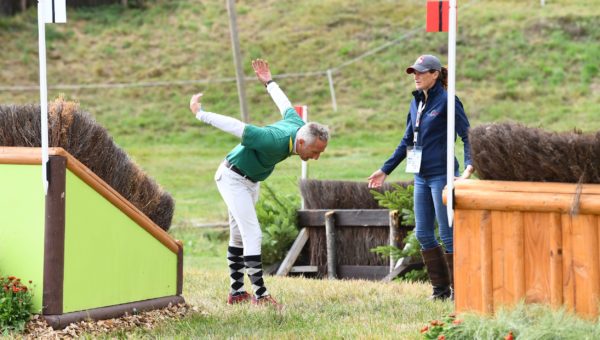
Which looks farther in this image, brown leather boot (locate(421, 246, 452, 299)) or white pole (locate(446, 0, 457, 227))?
brown leather boot (locate(421, 246, 452, 299))

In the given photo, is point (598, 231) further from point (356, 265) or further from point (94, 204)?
point (356, 265)

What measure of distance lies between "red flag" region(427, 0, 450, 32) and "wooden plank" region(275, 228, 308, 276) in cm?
556

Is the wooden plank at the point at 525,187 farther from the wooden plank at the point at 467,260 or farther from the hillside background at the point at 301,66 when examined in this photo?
the hillside background at the point at 301,66

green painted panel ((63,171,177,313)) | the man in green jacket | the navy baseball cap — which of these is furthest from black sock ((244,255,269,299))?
the navy baseball cap

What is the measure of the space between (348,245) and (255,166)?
4198mm

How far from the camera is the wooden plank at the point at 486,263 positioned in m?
5.80

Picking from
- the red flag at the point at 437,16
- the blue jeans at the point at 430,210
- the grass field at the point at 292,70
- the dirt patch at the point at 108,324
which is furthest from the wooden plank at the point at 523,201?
the grass field at the point at 292,70

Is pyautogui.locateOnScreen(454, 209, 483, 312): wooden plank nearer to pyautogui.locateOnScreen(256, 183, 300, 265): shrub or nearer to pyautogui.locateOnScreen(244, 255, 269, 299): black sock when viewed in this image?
pyautogui.locateOnScreen(244, 255, 269, 299): black sock

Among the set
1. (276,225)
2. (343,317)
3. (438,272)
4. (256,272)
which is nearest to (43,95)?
(256,272)

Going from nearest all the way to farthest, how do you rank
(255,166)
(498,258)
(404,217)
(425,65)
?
(498,258) < (255,166) < (425,65) < (404,217)

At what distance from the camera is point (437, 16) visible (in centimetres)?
677

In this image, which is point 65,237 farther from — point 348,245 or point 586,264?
point 348,245

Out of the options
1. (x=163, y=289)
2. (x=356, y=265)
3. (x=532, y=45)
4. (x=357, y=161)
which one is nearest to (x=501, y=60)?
(x=532, y=45)

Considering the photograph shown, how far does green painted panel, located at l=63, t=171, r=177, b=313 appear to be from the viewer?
666 cm
